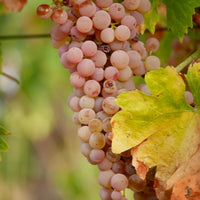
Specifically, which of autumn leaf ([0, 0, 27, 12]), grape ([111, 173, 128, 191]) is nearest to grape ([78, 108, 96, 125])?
grape ([111, 173, 128, 191])

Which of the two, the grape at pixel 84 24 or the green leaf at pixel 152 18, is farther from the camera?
the green leaf at pixel 152 18

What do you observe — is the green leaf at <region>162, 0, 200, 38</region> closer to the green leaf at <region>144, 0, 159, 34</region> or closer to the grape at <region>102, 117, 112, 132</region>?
the green leaf at <region>144, 0, 159, 34</region>

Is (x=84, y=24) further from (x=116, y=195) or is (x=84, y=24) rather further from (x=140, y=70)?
(x=116, y=195)

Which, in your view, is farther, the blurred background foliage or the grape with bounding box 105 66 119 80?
the blurred background foliage

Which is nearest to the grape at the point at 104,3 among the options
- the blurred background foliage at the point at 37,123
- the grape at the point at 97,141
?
the grape at the point at 97,141

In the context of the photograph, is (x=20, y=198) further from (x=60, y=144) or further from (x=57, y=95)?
(x=57, y=95)

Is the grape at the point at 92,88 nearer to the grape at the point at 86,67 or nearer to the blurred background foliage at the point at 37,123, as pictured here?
the grape at the point at 86,67
